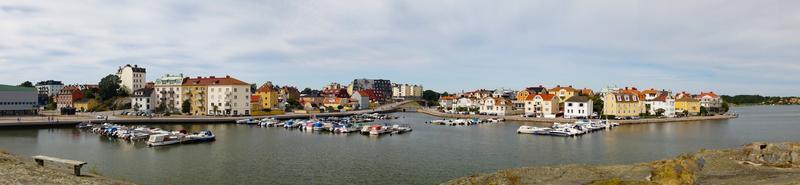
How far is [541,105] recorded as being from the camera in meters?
69.6

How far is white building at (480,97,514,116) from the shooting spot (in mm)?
72000

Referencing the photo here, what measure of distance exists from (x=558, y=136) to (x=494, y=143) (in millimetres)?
8218

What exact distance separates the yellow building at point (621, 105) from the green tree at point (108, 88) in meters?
65.5

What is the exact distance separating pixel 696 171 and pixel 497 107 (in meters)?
59.7

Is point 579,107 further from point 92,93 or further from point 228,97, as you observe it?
point 92,93

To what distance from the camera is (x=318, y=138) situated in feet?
125

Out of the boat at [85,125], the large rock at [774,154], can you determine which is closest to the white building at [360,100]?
the boat at [85,125]

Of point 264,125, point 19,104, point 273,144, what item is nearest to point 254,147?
point 273,144

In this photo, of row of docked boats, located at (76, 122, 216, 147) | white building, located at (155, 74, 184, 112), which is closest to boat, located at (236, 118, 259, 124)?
row of docked boats, located at (76, 122, 216, 147)

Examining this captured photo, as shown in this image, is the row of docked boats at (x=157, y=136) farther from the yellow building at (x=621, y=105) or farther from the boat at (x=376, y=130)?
the yellow building at (x=621, y=105)

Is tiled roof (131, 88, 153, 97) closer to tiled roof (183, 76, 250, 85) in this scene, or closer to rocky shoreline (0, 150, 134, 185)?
tiled roof (183, 76, 250, 85)

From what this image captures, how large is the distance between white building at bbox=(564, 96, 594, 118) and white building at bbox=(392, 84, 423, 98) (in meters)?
87.1

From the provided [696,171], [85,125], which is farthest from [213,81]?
[696,171]

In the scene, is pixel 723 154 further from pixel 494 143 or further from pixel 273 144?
pixel 273 144
